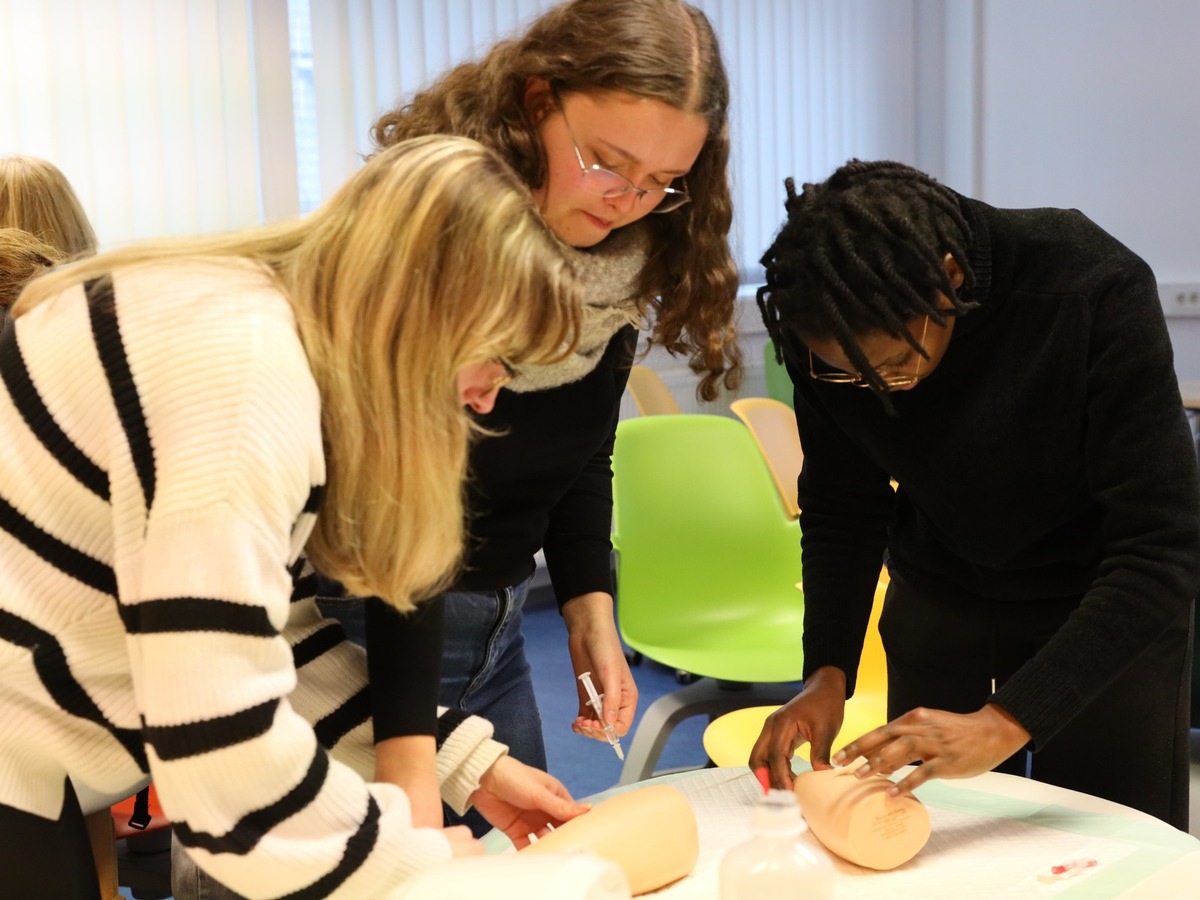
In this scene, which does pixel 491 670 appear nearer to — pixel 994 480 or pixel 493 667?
pixel 493 667

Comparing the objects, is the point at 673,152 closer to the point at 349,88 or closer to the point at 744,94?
the point at 349,88

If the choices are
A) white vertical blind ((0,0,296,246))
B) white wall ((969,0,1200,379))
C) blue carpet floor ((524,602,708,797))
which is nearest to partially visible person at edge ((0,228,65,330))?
blue carpet floor ((524,602,708,797))

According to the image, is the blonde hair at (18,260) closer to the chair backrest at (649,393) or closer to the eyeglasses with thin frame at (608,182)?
the eyeglasses with thin frame at (608,182)

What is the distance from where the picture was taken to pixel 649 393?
4215mm

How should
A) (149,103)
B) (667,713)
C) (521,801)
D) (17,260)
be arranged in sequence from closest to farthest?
(521,801)
(17,260)
(667,713)
(149,103)

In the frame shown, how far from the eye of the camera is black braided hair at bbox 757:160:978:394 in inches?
46.1

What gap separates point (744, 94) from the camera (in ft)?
17.5

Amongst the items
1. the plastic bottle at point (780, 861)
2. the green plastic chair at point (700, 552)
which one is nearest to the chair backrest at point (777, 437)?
the green plastic chair at point (700, 552)

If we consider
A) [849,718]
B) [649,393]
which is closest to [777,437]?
[649,393]

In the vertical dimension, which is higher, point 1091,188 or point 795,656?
point 1091,188

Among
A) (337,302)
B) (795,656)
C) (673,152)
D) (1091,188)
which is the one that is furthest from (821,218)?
(1091,188)

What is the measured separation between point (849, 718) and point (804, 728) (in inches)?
30.8

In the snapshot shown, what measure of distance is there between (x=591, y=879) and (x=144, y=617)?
0.32 m

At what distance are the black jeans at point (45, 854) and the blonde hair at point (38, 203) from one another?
1.44 metres
